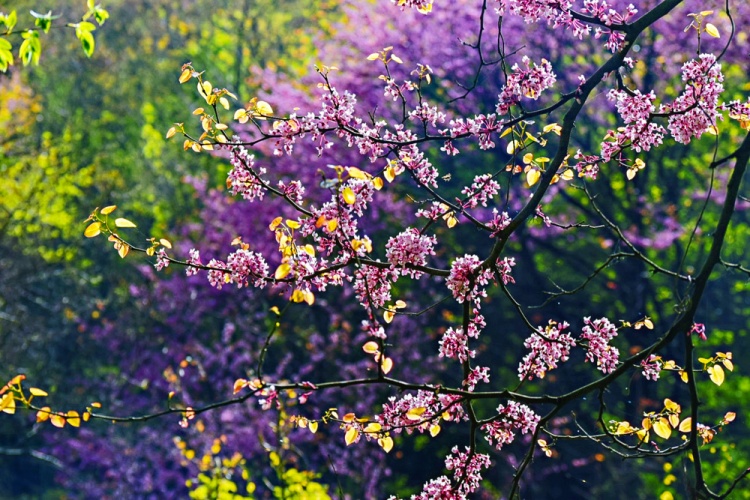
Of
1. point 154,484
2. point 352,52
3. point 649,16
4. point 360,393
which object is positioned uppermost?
point 352,52

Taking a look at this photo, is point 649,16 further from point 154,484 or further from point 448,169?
point 154,484

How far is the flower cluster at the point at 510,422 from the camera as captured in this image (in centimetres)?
366

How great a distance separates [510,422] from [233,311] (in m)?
10.5

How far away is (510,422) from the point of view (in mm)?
3701

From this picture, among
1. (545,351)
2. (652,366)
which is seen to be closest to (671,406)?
(652,366)

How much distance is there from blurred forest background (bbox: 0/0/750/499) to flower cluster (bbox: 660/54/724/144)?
5680mm

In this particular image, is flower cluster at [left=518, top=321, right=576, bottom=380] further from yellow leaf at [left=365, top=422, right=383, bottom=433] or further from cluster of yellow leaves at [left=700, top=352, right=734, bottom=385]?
yellow leaf at [left=365, top=422, right=383, bottom=433]

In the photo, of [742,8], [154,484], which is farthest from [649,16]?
[154,484]

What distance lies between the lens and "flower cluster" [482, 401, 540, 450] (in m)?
3.66

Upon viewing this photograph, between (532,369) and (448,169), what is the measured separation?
9811mm

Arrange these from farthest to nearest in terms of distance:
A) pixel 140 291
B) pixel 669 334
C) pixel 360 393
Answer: pixel 140 291 → pixel 360 393 → pixel 669 334

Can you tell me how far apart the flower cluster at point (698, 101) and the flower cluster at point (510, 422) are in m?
1.33

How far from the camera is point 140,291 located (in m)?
14.9

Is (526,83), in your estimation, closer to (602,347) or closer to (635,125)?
(635,125)
